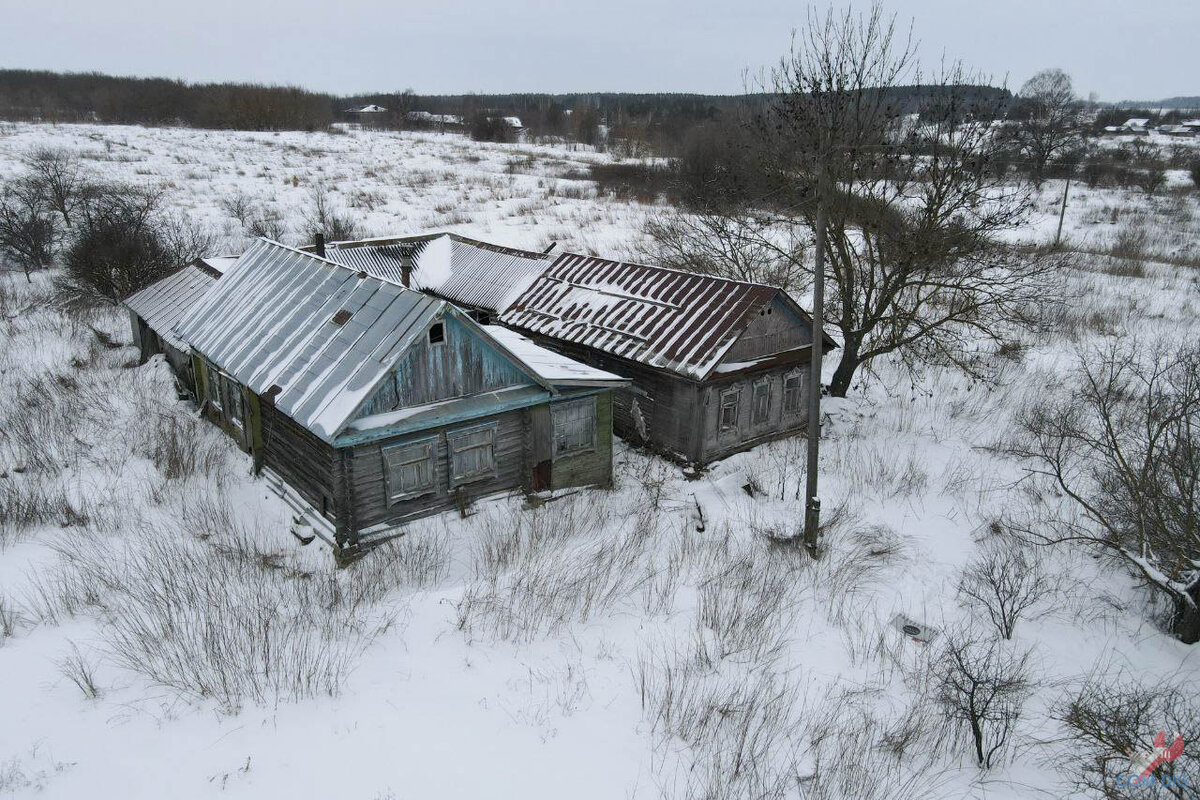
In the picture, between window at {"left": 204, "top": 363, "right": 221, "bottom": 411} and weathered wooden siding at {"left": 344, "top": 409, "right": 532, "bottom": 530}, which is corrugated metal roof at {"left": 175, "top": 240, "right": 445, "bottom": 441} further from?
weathered wooden siding at {"left": 344, "top": 409, "right": 532, "bottom": 530}

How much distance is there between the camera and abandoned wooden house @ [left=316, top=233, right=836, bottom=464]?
14.4 m

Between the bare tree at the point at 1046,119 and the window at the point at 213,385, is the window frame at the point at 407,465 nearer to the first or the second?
the window at the point at 213,385

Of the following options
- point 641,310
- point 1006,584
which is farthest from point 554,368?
point 1006,584

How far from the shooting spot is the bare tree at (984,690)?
7359mm

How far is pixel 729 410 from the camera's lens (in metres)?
15.0

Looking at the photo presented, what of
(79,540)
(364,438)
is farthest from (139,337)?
(364,438)

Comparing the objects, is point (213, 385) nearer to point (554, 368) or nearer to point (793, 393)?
point (554, 368)

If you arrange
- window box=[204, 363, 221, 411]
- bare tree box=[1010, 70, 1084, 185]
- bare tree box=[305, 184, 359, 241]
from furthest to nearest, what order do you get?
bare tree box=[1010, 70, 1084, 185], bare tree box=[305, 184, 359, 241], window box=[204, 363, 221, 411]

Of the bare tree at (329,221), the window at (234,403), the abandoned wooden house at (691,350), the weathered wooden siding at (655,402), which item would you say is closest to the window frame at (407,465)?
the weathered wooden siding at (655,402)

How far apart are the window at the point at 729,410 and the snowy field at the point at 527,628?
0.76 meters

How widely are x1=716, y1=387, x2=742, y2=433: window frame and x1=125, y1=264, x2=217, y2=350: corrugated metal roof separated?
11.9 meters

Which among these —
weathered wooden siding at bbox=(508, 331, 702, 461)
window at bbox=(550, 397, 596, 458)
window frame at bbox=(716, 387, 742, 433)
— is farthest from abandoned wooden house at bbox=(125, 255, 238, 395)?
window frame at bbox=(716, 387, 742, 433)

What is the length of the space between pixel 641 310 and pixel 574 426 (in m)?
3.56

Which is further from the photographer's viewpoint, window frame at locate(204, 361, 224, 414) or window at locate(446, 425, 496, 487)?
window frame at locate(204, 361, 224, 414)
